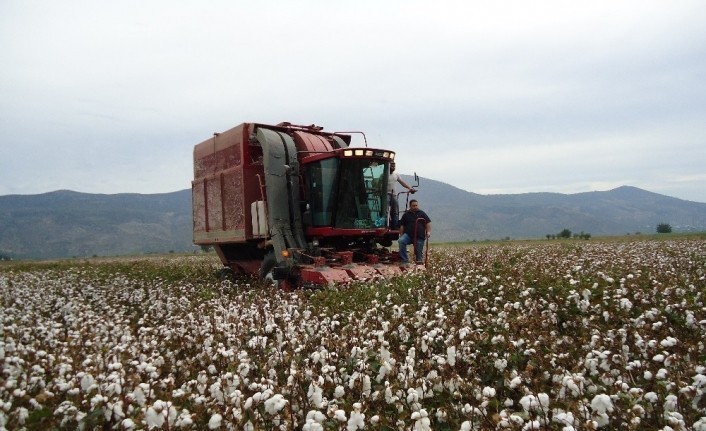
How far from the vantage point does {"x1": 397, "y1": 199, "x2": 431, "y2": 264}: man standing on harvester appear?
1614 centimetres

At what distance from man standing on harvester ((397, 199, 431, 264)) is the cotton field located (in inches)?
208

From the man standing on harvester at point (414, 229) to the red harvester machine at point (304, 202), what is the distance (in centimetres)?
47

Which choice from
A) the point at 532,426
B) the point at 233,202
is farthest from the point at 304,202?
the point at 532,426

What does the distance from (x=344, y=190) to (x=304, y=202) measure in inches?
51.2

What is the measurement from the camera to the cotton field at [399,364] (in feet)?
12.5

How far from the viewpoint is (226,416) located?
13.3 ft

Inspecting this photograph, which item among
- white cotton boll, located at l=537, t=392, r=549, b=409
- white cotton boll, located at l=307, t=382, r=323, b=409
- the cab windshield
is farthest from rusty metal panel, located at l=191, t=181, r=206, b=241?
white cotton boll, located at l=537, t=392, r=549, b=409

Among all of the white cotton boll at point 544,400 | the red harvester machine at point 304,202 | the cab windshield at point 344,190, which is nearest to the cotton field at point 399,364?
the white cotton boll at point 544,400

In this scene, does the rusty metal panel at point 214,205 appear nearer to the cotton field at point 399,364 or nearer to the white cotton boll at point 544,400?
the cotton field at point 399,364

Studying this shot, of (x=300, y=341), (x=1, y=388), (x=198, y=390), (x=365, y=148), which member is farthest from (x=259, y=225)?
(x=1, y=388)

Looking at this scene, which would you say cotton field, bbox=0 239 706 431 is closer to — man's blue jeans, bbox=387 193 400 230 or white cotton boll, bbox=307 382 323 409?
white cotton boll, bbox=307 382 323 409

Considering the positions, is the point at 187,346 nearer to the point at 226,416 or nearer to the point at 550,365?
the point at 226,416

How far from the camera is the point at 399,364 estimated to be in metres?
5.42

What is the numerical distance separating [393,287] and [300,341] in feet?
13.4
